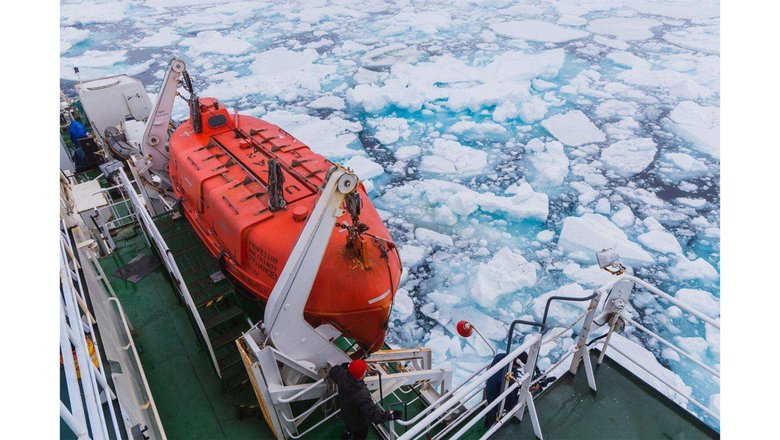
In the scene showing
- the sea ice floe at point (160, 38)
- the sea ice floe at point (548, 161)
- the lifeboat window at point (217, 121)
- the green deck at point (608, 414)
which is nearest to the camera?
the green deck at point (608, 414)

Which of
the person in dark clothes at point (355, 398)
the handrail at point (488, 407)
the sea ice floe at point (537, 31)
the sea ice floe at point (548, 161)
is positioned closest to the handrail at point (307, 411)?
the person in dark clothes at point (355, 398)

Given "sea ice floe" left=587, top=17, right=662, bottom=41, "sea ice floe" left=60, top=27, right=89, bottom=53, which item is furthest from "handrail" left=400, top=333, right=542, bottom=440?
"sea ice floe" left=60, top=27, right=89, bottom=53

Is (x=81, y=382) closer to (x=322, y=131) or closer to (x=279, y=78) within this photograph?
(x=322, y=131)

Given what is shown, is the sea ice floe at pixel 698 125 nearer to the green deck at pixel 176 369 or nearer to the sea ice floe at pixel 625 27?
the sea ice floe at pixel 625 27

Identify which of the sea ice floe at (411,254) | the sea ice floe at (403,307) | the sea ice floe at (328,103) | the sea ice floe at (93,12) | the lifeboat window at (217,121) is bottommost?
the sea ice floe at (403,307)

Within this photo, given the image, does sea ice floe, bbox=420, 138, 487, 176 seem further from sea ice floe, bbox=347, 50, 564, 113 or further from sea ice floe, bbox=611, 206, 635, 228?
sea ice floe, bbox=611, 206, 635, 228

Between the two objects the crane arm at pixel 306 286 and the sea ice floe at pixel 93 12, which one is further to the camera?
the sea ice floe at pixel 93 12
